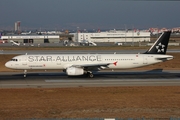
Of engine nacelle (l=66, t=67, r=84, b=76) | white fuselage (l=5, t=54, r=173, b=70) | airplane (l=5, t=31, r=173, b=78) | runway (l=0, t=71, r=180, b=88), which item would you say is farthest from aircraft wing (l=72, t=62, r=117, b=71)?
runway (l=0, t=71, r=180, b=88)

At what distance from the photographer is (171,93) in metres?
32.8

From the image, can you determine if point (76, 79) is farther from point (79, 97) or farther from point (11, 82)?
point (79, 97)

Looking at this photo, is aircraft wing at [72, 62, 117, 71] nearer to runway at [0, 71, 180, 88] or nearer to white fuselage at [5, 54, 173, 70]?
white fuselage at [5, 54, 173, 70]

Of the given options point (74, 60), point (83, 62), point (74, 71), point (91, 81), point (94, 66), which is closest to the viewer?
point (91, 81)

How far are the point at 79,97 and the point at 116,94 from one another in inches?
145

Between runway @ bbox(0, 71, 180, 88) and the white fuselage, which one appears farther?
the white fuselage

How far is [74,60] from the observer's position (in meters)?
44.6

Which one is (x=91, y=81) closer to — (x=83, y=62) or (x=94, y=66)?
(x=94, y=66)

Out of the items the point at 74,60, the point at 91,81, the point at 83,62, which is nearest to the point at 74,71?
the point at 74,60

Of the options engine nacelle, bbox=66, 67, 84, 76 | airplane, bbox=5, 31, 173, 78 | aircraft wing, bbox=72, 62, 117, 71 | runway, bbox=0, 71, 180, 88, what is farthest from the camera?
airplane, bbox=5, 31, 173, 78

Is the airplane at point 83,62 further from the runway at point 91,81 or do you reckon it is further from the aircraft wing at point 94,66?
the runway at point 91,81

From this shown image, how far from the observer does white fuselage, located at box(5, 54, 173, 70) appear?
1743 inches

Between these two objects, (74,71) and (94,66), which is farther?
(94,66)

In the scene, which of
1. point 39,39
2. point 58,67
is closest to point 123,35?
point 39,39
